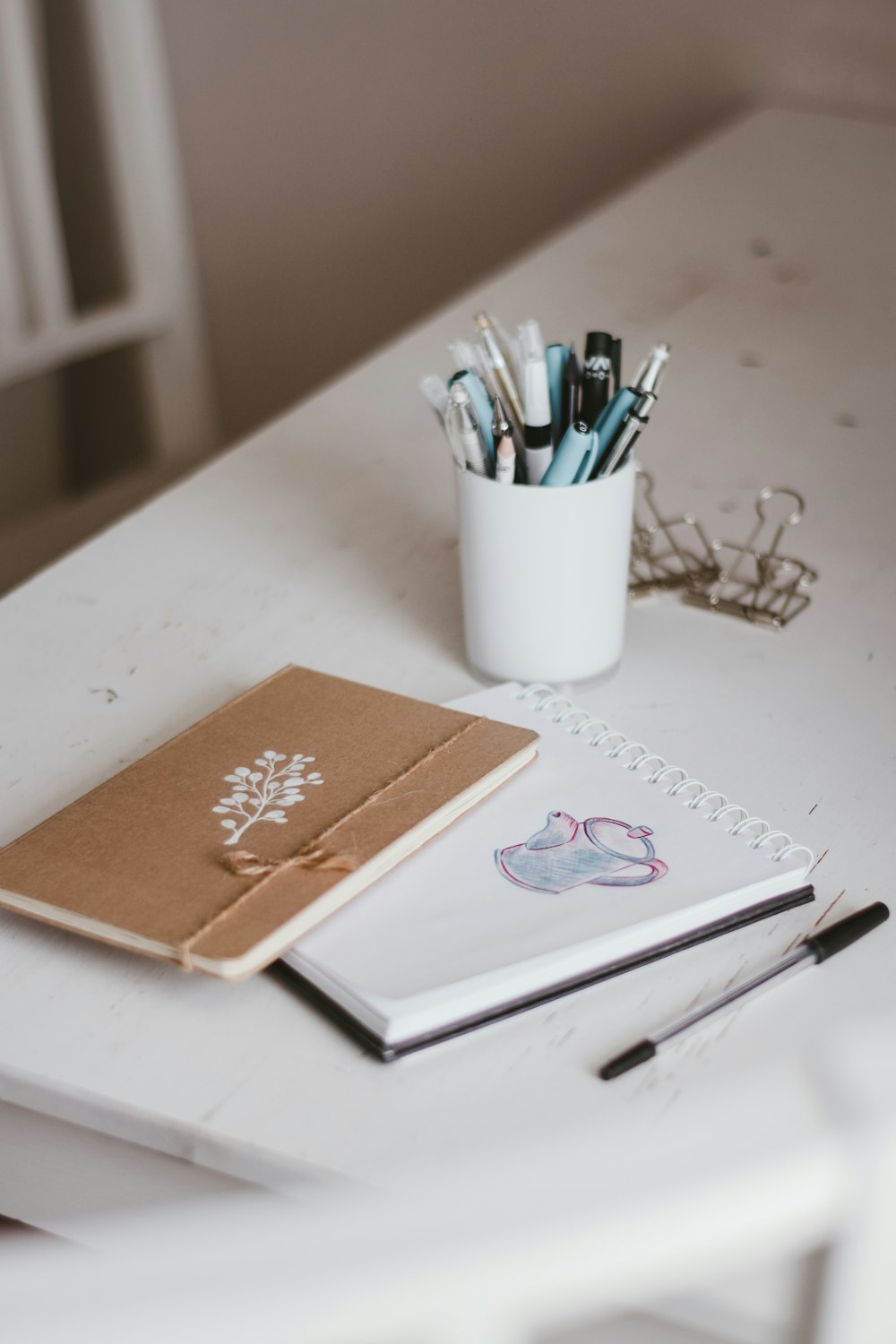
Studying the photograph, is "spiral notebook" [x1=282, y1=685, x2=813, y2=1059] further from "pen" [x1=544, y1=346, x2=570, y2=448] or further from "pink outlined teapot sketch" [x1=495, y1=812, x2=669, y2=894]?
"pen" [x1=544, y1=346, x2=570, y2=448]

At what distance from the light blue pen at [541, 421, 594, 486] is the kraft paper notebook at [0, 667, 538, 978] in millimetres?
128

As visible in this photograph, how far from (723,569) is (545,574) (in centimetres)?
21

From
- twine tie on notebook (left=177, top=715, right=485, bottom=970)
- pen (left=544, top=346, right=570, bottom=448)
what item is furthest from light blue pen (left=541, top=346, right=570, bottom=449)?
twine tie on notebook (left=177, top=715, right=485, bottom=970)

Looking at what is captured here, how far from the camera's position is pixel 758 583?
0.84 meters

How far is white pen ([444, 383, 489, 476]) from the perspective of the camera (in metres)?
0.68

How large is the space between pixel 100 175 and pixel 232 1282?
2.03m

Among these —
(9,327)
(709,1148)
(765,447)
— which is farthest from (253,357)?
(709,1148)

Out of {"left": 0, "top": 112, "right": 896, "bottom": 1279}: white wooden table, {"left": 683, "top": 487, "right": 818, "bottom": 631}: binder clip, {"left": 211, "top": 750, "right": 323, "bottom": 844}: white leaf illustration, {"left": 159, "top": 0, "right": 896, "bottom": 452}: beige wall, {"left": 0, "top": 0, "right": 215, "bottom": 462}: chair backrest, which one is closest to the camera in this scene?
{"left": 0, "top": 112, "right": 896, "bottom": 1279}: white wooden table

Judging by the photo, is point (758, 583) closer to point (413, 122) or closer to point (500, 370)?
point (500, 370)

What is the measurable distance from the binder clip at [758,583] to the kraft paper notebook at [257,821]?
220 millimetres

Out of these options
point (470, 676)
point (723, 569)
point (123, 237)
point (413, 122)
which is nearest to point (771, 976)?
point (470, 676)

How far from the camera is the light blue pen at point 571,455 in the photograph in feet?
2.22

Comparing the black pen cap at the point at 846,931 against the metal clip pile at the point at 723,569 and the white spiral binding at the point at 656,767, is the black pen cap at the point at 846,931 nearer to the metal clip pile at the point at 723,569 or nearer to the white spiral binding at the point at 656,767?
the white spiral binding at the point at 656,767

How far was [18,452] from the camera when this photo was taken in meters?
2.10
